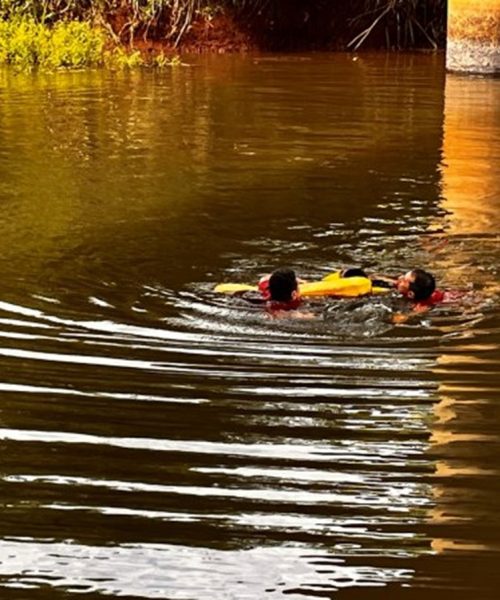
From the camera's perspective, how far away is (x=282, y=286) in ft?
24.8

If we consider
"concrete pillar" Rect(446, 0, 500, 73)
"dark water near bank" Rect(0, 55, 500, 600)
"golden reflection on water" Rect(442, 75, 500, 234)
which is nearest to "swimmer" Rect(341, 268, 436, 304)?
"dark water near bank" Rect(0, 55, 500, 600)

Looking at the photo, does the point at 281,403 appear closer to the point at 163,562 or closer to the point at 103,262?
the point at 163,562

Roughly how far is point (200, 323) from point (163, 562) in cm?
318

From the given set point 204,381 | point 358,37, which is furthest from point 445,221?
point 358,37

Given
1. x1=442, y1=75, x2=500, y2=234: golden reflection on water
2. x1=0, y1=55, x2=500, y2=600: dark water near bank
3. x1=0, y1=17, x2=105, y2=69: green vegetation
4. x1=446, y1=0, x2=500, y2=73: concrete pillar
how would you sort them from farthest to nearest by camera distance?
x1=0, y1=17, x2=105, y2=69: green vegetation
x1=446, y1=0, x2=500, y2=73: concrete pillar
x1=442, y1=75, x2=500, y2=234: golden reflection on water
x1=0, y1=55, x2=500, y2=600: dark water near bank

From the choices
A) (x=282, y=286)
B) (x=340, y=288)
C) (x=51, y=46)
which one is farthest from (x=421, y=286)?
(x=51, y=46)

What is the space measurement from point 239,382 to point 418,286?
1.84 meters

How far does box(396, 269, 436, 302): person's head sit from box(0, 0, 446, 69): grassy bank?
19.4 meters

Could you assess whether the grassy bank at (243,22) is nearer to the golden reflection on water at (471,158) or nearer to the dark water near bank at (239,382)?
the golden reflection on water at (471,158)

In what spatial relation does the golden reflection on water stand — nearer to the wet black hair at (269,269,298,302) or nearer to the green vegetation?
the wet black hair at (269,269,298,302)

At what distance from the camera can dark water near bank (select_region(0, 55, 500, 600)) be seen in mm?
4324

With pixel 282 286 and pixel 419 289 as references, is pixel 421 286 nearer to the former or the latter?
pixel 419 289

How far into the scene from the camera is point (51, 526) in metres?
4.53

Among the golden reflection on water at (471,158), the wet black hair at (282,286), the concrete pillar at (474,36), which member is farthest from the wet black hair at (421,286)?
the concrete pillar at (474,36)
